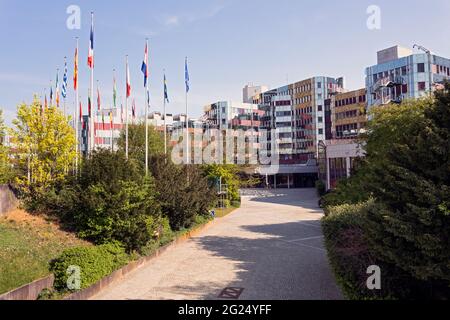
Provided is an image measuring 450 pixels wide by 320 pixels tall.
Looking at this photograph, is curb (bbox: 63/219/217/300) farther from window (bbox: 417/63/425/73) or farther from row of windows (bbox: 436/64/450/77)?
row of windows (bbox: 436/64/450/77)

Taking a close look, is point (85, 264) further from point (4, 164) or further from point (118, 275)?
point (4, 164)

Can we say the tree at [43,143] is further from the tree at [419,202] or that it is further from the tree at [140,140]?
the tree at [419,202]

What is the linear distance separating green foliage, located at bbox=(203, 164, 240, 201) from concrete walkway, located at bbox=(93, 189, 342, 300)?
14.7 meters

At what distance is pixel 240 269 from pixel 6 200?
45.9 feet

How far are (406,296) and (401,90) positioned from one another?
6510 cm

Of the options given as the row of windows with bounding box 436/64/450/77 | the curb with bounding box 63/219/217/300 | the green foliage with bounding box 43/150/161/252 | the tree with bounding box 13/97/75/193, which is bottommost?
the curb with bounding box 63/219/217/300

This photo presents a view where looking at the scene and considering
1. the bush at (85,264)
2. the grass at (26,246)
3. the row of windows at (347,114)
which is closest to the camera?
the grass at (26,246)

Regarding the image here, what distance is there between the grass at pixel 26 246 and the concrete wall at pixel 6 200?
56cm

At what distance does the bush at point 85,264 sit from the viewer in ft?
49.0

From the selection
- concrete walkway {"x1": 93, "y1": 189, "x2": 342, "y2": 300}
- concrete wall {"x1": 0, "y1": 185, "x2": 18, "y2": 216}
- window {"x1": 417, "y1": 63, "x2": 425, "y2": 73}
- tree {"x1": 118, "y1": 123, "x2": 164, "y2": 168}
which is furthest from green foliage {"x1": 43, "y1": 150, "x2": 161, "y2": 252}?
window {"x1": 417, "y1": 63, "x2": 425, "y2": 73}

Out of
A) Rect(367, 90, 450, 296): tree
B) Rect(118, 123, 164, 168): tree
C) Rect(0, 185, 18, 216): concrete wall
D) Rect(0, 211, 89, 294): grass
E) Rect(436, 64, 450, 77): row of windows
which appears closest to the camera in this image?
Rect(367, 90, 450, 296): tree

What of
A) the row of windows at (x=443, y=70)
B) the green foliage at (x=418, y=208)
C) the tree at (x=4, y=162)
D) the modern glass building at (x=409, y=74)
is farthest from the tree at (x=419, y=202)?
the row of windows at (x=443, y=70)

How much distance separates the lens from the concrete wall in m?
21.9
